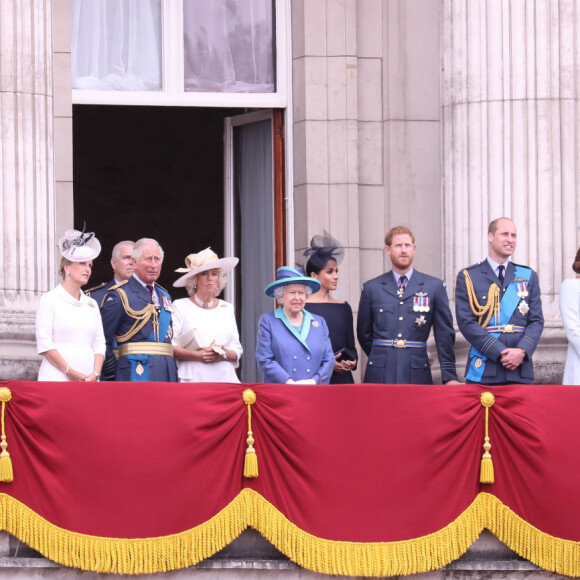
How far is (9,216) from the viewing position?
12953mm

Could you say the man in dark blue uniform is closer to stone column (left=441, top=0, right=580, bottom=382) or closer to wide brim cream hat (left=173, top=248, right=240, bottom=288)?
wide brim cream hat (left=173, top=248, right=240, bottom=288)

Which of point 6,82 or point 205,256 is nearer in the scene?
point 205,256

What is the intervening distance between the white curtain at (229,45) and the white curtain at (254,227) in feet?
1.64

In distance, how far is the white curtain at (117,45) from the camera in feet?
46.9

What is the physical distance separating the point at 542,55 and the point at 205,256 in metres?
3.56

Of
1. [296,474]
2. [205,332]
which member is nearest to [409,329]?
[205,332]

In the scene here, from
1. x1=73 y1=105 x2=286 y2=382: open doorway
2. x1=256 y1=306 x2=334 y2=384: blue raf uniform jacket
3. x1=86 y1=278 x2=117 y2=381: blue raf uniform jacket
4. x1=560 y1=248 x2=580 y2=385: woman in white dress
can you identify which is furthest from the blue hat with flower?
x1=73 y1=105 x2=286 y2=382: open doorway

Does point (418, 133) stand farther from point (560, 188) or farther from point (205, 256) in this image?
point (205, 256)

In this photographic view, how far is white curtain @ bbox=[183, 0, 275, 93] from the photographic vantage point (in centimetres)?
1454

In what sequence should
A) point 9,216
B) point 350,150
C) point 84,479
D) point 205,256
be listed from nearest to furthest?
1. point 84,479
2. point 205,256
3. point 9,216
4. point 350,150

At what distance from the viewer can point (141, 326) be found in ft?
38.2

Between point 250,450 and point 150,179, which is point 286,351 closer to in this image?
point 250,450

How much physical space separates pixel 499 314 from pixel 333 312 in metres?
1.32

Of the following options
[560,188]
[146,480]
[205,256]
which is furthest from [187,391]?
[560,188]
